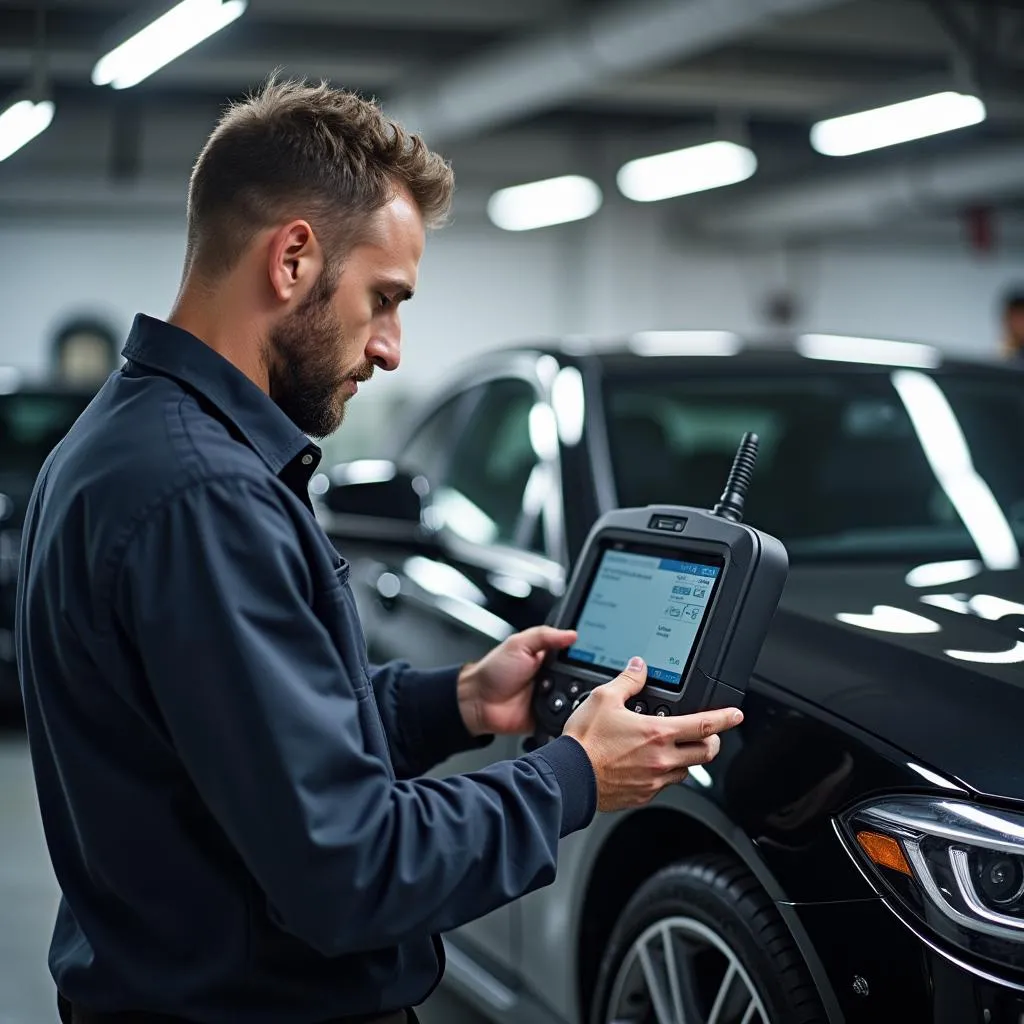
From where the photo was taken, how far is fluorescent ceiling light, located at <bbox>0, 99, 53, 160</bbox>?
523 centimetres

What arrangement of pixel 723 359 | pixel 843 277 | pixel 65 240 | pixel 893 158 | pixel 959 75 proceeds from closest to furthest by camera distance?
1. pixel 723 359
2. pixel 959 75
3. pixel 893 158
4. pixel 65 240
5. pixel 843 277

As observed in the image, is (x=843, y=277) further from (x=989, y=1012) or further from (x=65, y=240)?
(x=989, y=1012)

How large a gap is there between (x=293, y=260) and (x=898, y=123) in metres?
7.02

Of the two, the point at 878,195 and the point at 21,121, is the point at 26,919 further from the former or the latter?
the point at 878,195

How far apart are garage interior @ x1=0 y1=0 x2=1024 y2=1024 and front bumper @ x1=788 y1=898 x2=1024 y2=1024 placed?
247cm

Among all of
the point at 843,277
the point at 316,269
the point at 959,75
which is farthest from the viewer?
the point at 843,277

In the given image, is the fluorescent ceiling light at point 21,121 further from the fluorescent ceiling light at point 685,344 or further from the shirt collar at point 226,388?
the shirt collar at point 226,388

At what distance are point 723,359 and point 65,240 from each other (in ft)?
33.0

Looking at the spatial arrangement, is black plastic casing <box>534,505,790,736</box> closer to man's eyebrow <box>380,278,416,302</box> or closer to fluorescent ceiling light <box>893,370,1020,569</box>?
man's eyebrow <box>380,278,416,302</box>

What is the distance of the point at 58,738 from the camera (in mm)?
1199

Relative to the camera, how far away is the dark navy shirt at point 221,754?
1077 millimetres

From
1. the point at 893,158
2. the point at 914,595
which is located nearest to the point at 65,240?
the point at 893,158

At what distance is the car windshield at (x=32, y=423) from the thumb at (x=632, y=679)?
17.1 feet

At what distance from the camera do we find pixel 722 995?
1.69 meters
